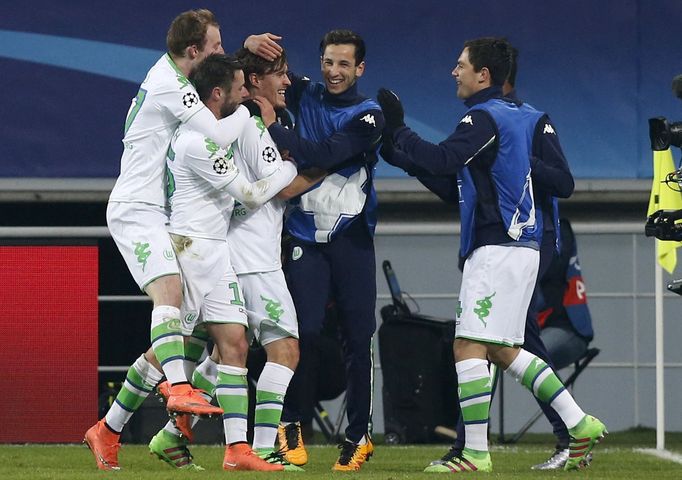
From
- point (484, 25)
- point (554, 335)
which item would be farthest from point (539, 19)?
point (554, 335)

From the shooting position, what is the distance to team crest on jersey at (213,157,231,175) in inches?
240

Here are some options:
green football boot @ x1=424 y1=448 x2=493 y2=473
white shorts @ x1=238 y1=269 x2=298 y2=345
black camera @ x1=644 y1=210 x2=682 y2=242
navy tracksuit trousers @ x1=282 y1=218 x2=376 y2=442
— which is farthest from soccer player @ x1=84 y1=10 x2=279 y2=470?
black camera @ x1=644 y1=210 x2=682 y2=242

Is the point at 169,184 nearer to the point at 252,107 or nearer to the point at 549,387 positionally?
the point at 252,107

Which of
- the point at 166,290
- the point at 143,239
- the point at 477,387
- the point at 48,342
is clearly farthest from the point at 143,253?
the point at 48,342

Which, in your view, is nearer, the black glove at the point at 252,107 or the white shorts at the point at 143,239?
the white shorts at the point at 143,239

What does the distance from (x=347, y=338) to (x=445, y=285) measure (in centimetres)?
357

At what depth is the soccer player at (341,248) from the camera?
6.63m

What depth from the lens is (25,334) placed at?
26.3ft

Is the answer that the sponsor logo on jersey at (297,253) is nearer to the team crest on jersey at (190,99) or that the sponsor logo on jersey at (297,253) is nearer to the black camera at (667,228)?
the team crest on jersey at (190,99)

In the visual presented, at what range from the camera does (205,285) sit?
6168 mm

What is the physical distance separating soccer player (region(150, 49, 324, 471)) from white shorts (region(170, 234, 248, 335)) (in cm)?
15

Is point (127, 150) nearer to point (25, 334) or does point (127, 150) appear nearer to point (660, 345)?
point (25, 334)

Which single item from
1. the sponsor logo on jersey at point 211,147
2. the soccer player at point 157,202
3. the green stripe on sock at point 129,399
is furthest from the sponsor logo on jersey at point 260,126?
the green stripe on sock at point 129,399

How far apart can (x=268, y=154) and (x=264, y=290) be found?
53 centimetres
